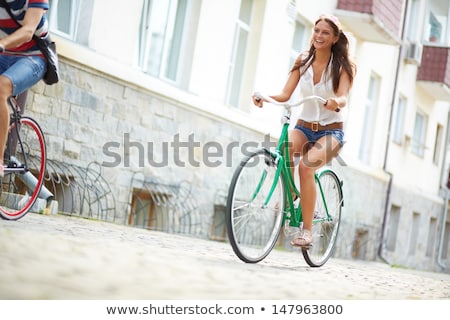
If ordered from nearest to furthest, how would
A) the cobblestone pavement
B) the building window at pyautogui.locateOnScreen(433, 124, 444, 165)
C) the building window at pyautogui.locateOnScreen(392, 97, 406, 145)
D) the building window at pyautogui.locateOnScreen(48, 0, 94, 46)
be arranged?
the cobblestone pavement < the building window at pyautogui.locateOnScreen(48, 0, 94, 46) < the building window at pyautogui.locateOnScreen(392, 97, 406, 145) < the building window at pyautogui.locateOnScreen(433, 124, 444, 165)

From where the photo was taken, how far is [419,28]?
12844 mm

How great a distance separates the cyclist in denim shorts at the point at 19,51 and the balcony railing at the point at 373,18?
677cm

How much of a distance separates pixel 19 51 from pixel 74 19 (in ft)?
7.70

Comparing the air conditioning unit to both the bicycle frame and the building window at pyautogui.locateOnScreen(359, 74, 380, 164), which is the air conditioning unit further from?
the bicycle frame

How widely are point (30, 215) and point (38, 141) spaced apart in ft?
2.77

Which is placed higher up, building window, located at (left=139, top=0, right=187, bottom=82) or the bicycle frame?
building window, located at (left=139, top=0, right=187, bottom=82)

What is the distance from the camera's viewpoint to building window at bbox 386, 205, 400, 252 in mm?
12445

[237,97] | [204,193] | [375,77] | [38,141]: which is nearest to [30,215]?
[38,141]

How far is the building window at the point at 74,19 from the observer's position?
20.3ft

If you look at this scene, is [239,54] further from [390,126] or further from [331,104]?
[331,104]

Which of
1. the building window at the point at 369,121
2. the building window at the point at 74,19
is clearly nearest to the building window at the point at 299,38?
the building window at the point at 369,121

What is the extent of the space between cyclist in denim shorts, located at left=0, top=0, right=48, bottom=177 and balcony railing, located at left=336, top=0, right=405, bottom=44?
22.2 ft

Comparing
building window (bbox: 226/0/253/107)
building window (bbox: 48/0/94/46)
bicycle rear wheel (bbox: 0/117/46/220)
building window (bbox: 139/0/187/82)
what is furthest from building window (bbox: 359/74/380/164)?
bicycle rear wheel (bbox: 0/117/46/220)
